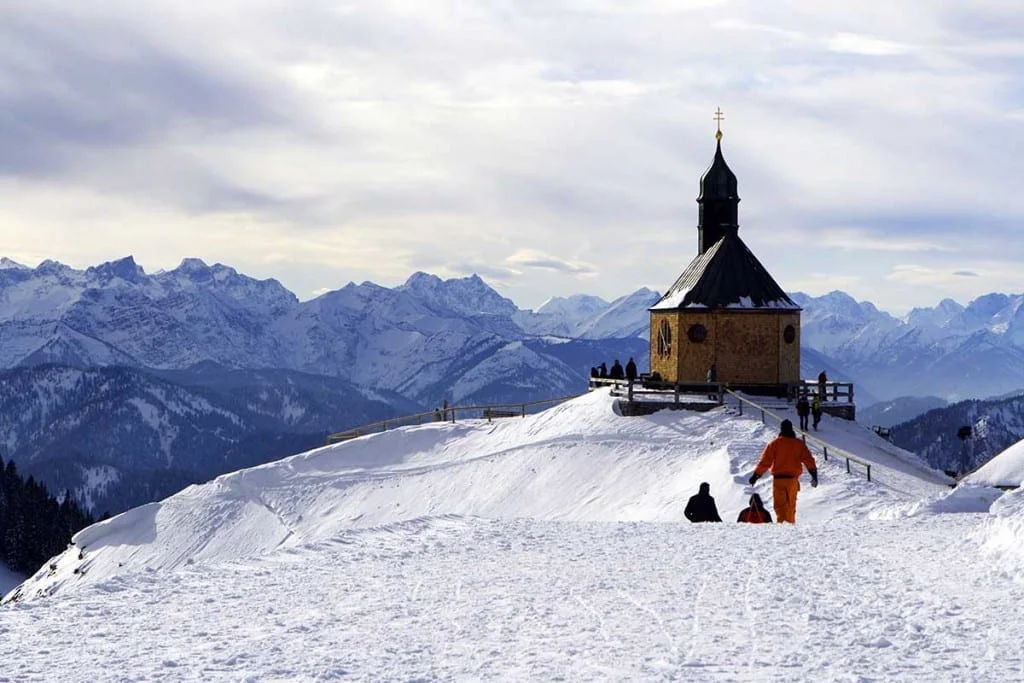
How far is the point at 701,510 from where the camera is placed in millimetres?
21688

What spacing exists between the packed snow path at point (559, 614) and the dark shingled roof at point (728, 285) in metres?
29.2

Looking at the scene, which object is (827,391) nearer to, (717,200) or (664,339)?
(664,339)

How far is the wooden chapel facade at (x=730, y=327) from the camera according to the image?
45.8m

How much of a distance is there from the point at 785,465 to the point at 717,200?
35.5 metres

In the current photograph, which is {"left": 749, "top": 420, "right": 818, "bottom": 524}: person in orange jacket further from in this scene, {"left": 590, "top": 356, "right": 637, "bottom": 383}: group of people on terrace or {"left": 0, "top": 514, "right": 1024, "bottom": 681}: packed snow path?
{"left": 590, "top": 356, "right": 637, "bottom": 383}: group of people on terrace

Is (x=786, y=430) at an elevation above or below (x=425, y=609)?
above

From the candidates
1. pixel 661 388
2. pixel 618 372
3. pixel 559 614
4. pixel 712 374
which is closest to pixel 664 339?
pixel 661 388

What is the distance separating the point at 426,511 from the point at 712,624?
28560mm

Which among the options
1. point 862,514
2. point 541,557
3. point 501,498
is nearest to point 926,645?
point 541,557

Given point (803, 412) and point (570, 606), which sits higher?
point (803, 412)

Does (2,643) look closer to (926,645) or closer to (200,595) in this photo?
(200,595)

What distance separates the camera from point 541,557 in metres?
15.9

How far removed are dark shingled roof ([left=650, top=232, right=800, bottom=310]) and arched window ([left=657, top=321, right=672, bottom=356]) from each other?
81cm

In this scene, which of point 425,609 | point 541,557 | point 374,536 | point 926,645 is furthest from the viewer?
point 374,536
